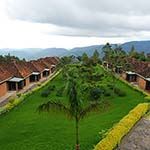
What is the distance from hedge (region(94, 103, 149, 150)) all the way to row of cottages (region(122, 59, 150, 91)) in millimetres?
23602

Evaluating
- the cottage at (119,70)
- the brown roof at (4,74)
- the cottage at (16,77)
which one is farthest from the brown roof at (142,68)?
the brown roof at (4,74)

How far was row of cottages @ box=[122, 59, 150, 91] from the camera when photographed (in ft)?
197

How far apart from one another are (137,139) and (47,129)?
30.2 feet

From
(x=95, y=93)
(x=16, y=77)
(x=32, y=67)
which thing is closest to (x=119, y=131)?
(x=95, y=93)

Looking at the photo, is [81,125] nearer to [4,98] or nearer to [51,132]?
[51,132]

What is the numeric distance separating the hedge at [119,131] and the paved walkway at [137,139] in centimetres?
54

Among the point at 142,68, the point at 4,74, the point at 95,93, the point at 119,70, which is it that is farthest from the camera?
the point at 119,70

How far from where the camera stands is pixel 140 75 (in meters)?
64.5

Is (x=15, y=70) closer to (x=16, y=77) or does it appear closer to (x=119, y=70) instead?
(x=16, y=77)

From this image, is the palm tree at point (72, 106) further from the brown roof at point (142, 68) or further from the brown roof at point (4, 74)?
the brown roof at point (142, 68)

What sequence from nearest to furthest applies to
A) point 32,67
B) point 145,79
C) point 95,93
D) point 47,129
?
point 47,129, point 95,93, point 145,79, point 32,67

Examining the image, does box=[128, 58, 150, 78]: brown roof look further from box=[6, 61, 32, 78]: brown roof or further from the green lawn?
box=[6, 61, 32, 78]: brown roof

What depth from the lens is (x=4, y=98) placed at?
2063 inches

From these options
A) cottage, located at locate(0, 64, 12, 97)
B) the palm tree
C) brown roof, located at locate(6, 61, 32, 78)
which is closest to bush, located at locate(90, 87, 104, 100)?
cottage, located at locate(0, 64, 12, 97)
